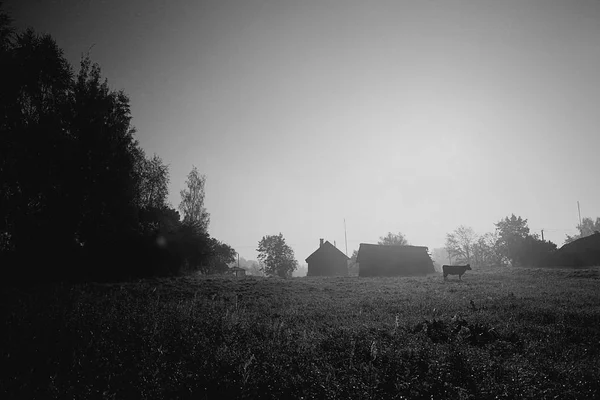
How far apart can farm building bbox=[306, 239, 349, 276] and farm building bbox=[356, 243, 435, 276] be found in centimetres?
1122

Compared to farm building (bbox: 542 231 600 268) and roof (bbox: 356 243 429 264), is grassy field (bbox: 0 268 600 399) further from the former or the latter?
farm building (bbox: 542 231 600 268)

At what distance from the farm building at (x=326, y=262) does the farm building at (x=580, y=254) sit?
40.2m

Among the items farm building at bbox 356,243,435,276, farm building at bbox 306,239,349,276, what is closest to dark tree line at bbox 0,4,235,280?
farm building at bbox 356,243,435,276

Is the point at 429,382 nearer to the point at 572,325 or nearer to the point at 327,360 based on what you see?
the point at 327,360

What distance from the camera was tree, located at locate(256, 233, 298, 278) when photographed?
80.2 metres

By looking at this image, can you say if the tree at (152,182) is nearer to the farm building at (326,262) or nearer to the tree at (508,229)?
the farm building at (326,262)

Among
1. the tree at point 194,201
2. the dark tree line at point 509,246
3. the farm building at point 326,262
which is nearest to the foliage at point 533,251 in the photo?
the dark tree line at point 509,246

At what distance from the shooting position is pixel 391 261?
5481 centimetres

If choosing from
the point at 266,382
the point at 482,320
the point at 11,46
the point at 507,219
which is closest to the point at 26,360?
the point at 266,382

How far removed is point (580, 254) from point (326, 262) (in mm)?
46871

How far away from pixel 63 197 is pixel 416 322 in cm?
2363

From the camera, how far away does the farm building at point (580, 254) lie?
2115 inches

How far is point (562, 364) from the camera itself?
5.95 meters

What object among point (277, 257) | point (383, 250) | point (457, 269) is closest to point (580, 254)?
point (383, 250)
